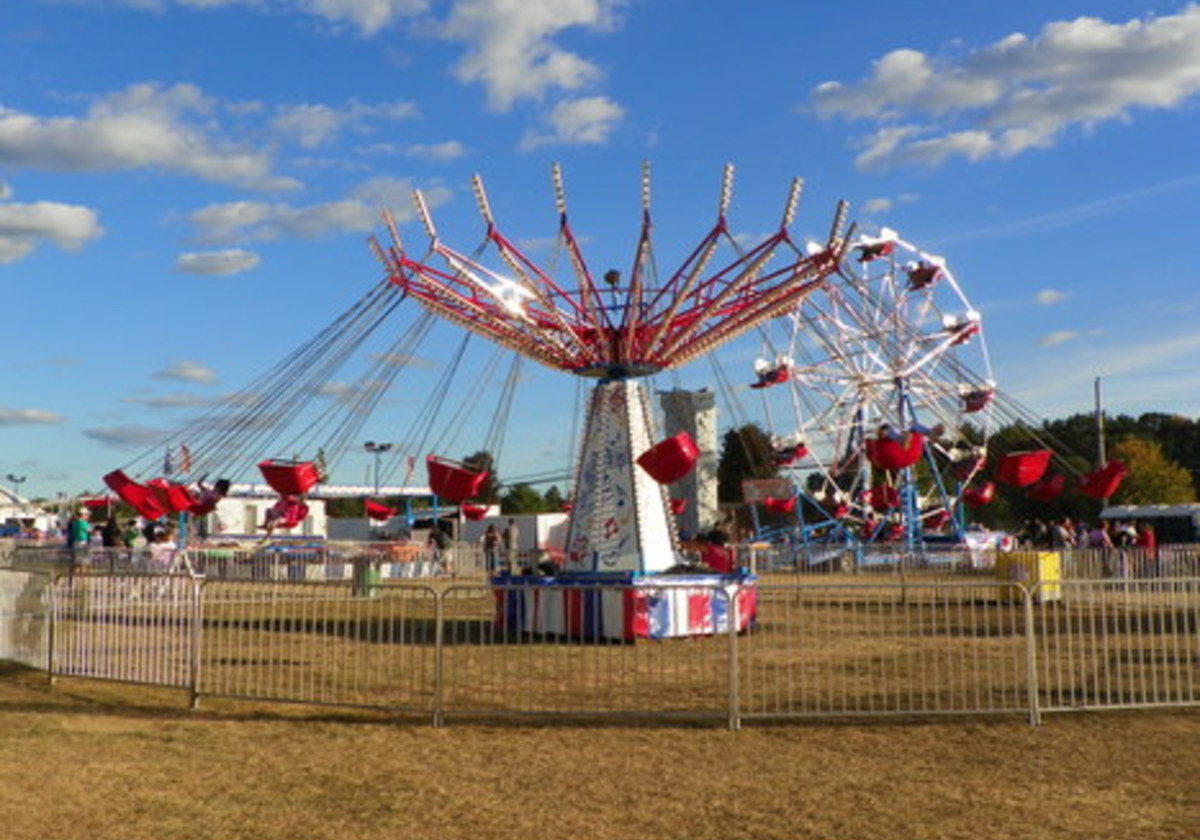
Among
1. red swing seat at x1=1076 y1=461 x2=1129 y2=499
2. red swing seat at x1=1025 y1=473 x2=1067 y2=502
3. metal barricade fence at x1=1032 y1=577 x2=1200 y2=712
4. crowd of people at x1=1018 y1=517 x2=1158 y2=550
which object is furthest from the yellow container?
crowd of people at x1=1018 y1=517 x2=1158 y2=550

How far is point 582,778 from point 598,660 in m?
4.66

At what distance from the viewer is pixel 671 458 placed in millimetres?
12414

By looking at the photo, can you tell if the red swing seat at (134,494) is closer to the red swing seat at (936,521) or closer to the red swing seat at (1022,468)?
the red swing seat at (1022,468)

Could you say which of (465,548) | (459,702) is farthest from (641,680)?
(465,548)

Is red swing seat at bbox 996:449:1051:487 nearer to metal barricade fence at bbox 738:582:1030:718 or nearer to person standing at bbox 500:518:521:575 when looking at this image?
metal barricade fence at bbox 738:582:1030:718

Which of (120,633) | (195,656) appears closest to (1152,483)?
(120,633)

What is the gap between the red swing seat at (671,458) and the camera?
12.4 metres

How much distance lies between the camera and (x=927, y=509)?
44312mm

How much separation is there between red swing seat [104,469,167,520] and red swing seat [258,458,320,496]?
336cm

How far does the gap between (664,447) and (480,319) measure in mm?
3643

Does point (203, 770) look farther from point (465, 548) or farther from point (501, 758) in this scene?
point (465, 548)

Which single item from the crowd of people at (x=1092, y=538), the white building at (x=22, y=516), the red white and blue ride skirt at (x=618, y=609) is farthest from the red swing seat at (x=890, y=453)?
the white building at (x=22, y=516)

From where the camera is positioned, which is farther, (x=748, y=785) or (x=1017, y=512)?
(x=1017, y=512)

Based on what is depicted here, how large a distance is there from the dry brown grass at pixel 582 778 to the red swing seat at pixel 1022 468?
8624 mm
